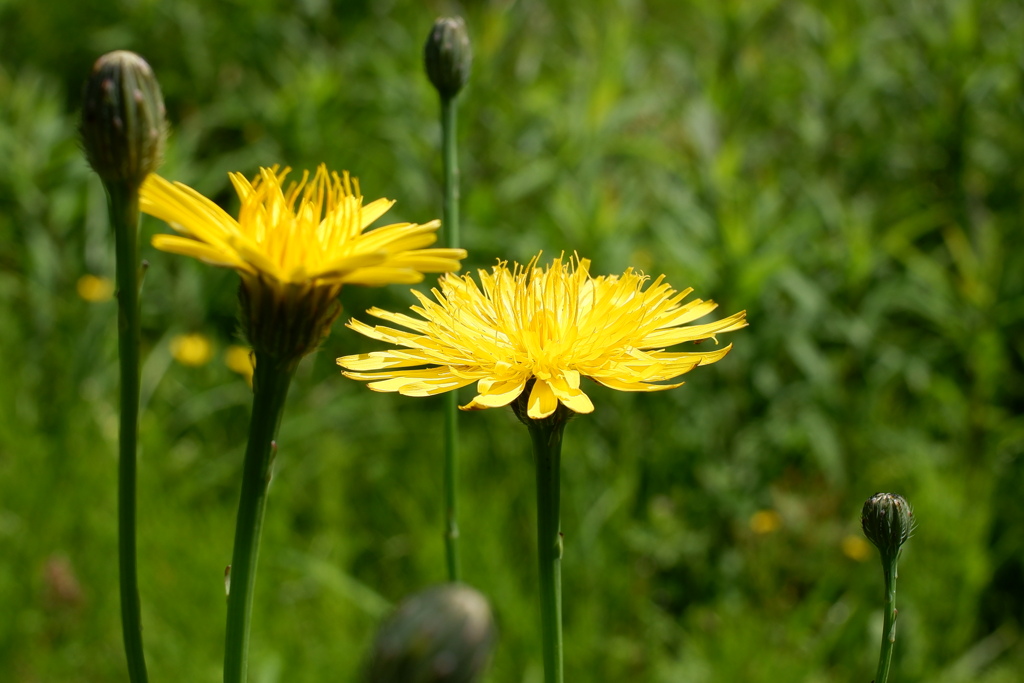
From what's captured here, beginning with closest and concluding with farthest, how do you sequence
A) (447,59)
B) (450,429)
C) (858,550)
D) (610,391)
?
1. (450,429)
2. (447,59)
3. (858,550)
4. (610,391)

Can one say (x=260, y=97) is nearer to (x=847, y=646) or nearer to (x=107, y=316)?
(x=107, y=316)

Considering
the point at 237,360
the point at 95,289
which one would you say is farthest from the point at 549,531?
the point at 95,289

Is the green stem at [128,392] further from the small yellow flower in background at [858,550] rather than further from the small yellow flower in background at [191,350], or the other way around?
the small yellow flower in background at [191,350]

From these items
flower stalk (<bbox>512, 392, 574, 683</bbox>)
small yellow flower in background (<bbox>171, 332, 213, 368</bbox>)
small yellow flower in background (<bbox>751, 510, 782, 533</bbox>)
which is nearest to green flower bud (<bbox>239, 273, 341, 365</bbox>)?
flower stalk (<bbox>512, 392, 574, 683</bbox>)

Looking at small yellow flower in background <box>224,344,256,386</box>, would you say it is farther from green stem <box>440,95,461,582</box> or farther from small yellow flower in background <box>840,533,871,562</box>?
green stem <box>440,95,461,582</box>

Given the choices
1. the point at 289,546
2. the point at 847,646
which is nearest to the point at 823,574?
the point at 847,646

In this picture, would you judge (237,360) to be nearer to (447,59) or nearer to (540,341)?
(447,59)
